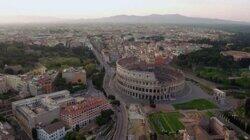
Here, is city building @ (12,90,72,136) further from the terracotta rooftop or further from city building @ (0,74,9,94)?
city building @ (0,74,9,94)

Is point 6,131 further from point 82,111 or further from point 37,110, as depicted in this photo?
point 82,111

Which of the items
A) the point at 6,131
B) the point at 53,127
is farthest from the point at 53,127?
the point at 6,131

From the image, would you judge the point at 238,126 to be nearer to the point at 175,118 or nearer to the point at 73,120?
the point at 175,118

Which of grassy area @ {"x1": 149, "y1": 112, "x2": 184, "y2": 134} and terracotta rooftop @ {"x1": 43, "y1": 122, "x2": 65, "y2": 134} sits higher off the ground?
terracotta rooftop @ {"x1": 43, "y1": 122, "x2": 65, "y2": 134}

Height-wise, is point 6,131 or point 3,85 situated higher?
point 3,85

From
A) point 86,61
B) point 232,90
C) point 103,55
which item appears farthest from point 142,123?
point 103,55

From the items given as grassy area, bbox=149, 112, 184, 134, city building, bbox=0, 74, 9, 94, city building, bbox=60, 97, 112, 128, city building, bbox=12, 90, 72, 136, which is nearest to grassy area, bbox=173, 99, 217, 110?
grassy area, bbox=149, 112, 184, 134

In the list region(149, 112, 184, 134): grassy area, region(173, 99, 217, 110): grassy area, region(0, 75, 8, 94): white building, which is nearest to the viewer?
→ region(149, 112, 184, 134): grassy area

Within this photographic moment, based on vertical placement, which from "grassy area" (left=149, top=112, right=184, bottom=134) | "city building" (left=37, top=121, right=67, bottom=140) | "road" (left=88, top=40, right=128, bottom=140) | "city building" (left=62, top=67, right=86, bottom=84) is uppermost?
"city building" (left=62, top=67, right=86, bottom=84)
